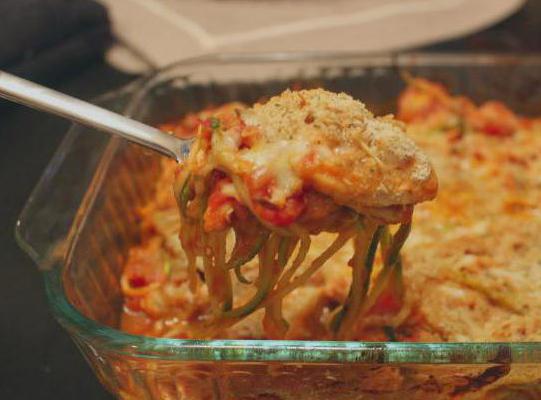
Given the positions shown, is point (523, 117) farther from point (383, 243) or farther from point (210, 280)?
point (210, 280)

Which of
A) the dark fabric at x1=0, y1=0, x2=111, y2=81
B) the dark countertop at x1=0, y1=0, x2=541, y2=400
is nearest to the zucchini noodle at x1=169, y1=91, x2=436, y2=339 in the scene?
the dark countertop at x1=0, y1=0, x2=541, y2=400

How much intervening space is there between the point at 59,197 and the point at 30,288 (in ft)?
0.94

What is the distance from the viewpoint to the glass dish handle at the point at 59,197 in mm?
1312

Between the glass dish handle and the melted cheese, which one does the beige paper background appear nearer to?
the glass dish handle

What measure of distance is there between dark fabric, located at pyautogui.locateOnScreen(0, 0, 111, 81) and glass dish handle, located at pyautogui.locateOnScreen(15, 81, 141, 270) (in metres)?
0.59

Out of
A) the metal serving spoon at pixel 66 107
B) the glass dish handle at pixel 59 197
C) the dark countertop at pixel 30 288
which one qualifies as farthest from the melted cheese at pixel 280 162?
the dark countertop at pixel 30 288

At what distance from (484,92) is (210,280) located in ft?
4.61

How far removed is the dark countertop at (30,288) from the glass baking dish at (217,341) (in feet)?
0.49

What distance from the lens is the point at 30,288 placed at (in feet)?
5.21

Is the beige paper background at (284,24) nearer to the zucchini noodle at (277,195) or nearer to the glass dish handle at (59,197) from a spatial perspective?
the glass dish handle at (59,197)

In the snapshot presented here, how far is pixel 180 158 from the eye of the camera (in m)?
1.16

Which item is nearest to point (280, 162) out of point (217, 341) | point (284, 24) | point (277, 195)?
point (277, 195)

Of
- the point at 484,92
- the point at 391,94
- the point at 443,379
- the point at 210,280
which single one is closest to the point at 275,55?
the point at 391,94

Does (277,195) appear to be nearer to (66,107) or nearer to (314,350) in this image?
(314,350)
